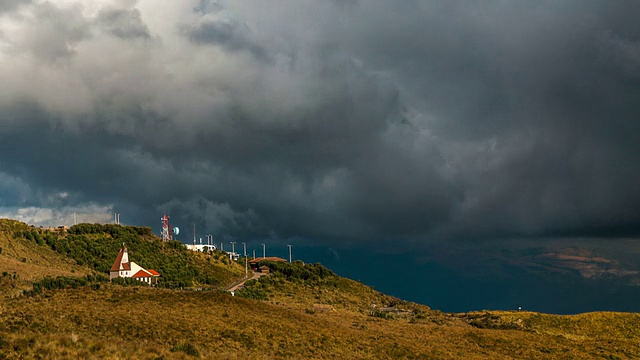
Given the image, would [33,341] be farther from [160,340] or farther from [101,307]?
[101,307]

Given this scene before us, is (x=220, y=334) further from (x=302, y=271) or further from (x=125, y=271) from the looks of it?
(x=302, y=271)

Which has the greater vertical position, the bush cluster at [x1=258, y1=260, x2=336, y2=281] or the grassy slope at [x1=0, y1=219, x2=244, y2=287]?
the grassy slope at [x1=0, y1=219, x2=244, y2=287]

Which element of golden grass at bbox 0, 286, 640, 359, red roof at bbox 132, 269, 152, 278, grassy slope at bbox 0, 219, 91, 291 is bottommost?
golden grass at bbox 0, 286, 640, 359

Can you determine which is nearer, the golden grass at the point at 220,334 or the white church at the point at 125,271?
the golden grass at the point at 220,334

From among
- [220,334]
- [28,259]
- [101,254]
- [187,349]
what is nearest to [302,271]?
[101,254]

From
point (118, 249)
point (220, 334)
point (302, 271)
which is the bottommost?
point (220, 334)

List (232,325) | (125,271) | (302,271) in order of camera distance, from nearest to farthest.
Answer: (232,325) < (125,271) < (302,271)

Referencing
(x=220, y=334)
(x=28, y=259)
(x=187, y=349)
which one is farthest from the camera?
(x=28, y=259)

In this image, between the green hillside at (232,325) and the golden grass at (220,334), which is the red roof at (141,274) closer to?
the green hillside at (232,325)

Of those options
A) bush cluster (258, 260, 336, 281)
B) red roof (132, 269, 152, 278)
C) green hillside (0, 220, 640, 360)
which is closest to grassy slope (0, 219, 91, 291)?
green hillside (0, 220, 640, 360)

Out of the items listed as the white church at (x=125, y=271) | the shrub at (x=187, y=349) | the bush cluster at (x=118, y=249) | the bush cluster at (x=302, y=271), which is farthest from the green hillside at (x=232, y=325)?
the bush cluster at (x=302, y=271)

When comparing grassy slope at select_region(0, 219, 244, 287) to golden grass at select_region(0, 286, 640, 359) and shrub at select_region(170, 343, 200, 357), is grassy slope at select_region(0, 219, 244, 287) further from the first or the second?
shrub at select_region(170, 343, 200, 357)

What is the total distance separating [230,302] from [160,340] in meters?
22.5

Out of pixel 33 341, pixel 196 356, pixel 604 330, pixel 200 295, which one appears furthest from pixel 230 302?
pixel 604 330
